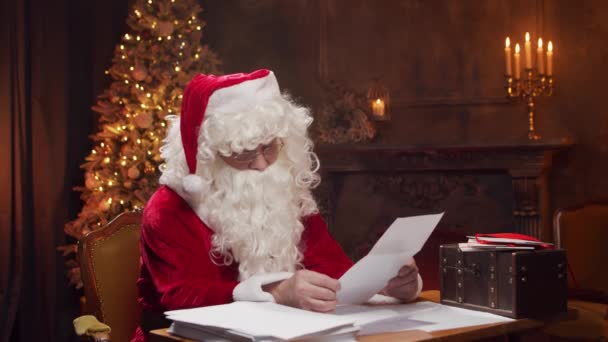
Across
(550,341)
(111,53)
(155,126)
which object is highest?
(111,53)

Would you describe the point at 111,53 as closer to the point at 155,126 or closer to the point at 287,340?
the point at 155,126

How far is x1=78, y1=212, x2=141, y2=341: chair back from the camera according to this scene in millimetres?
2875

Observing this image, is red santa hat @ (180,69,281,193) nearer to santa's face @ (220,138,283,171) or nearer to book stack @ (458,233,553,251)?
santa's face @ (220,138,283,171)

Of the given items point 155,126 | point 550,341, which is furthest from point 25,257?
point 550,341

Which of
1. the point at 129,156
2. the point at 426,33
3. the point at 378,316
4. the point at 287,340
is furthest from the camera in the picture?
the point at 426,33

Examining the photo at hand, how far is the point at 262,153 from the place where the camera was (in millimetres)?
2814

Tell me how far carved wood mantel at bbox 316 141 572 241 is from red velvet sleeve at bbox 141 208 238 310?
2805 mm

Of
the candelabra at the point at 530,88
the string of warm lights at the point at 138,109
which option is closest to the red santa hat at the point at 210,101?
the string of warm lights at the point at 138,109

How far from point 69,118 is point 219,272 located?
3245mm

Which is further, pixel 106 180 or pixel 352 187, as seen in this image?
pixel 352 187

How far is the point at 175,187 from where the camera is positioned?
282 cm

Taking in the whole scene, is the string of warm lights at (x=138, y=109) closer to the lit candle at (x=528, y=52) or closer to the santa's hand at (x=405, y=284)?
the lit candle at (x=528, y=52)

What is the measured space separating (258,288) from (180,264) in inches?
16.8

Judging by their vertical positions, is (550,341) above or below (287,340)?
below
